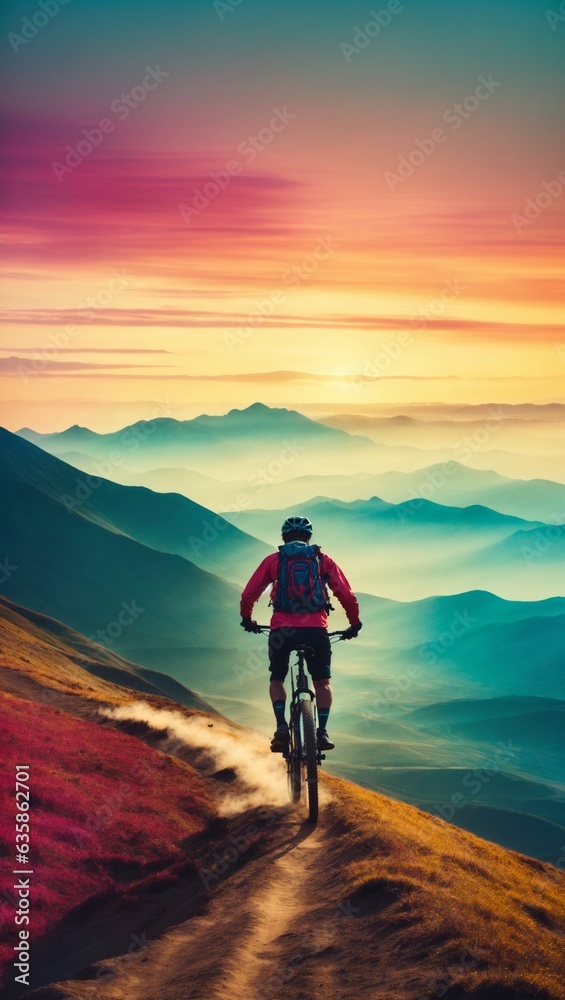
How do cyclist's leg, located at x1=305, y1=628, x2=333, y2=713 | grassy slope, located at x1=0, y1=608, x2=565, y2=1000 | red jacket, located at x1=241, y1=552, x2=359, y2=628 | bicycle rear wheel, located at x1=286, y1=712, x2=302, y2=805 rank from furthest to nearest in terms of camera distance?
bicycle rear wheel, located at x1=286, y1=712, x2=302, y2=805 → cyclist's leg, located at x1=305, y1=628, x2=333, y2=713 → red jacket, located at x1=241, y1=552, x2=359, y2=628 → grassy slope, located at x1=0, y1=608, x2=565, y2=1000

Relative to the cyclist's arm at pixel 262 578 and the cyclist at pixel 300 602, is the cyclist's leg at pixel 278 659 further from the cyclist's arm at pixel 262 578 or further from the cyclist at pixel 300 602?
the cyclist's arm at pixel 262 578

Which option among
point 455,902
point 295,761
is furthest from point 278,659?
point 455,902

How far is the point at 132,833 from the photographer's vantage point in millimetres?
23953

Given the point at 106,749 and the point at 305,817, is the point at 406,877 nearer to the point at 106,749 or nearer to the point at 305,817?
the point at 305,817

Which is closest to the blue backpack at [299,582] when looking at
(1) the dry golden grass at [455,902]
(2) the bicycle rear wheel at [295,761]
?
(2) the bicycle rear wheel at [295,761]

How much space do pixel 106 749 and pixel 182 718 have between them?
993 centimetres

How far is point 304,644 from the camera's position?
18688mm

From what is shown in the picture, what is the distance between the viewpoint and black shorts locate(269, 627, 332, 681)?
18.6 m

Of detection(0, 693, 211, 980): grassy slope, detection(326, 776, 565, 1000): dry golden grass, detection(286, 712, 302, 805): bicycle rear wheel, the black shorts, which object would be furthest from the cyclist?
detection(0, 693, 211, 980): grassy slope

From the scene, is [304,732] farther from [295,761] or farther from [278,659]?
[295,761]

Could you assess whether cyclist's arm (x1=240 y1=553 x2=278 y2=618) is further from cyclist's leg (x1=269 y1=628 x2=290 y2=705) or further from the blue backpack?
cyclist's leg (x1=269 y1=628 x2=290 y2=705)

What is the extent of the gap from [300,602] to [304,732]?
8.87ft

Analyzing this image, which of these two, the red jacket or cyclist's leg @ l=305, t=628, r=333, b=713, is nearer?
the red jacket

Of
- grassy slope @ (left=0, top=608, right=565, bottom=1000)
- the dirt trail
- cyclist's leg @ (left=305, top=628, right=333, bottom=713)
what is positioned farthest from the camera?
cyclist's leg @ (left=305, top=628, right=333, bottom=713)
